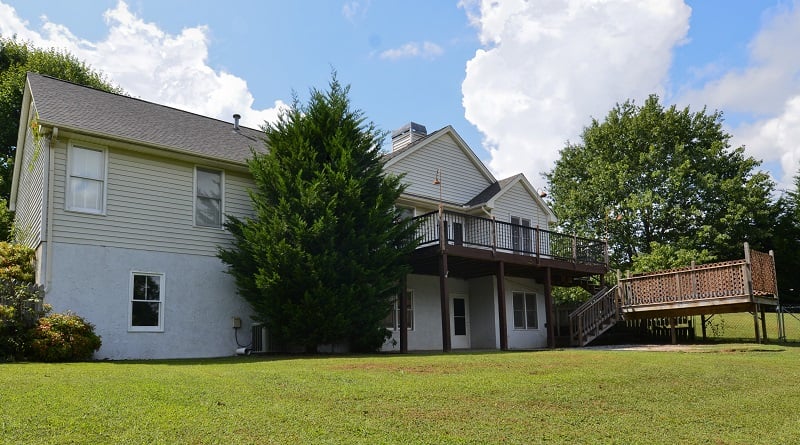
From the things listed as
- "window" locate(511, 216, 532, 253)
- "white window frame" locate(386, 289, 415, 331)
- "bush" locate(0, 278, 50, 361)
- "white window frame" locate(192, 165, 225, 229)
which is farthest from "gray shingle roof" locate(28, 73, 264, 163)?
"window" locate(511, 216, 532, 253)

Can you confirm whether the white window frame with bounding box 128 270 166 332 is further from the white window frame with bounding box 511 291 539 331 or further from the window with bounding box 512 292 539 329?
the window with bounding box 512 292 539 329

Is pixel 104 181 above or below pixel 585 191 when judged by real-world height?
below

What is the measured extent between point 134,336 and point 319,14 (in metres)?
8.29

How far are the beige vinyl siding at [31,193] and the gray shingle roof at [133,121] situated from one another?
858 millimetres

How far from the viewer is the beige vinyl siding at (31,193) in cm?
1380

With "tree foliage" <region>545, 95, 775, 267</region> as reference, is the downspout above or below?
below

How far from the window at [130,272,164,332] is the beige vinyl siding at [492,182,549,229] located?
38.6 feet

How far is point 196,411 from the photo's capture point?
241 inches

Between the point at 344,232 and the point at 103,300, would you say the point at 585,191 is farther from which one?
the point at 103,300

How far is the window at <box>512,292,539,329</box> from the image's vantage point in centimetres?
2247

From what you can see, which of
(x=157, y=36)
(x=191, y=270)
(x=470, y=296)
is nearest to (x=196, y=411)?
(x=191, y=270)

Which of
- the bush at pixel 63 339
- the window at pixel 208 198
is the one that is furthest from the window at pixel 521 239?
the bush at pixel 63 339

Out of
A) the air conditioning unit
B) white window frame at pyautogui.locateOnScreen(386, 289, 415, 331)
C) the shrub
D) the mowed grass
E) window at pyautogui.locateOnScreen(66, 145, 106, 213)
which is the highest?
window at pyautogui.locateOnScreen(66, 145, 106, 213)

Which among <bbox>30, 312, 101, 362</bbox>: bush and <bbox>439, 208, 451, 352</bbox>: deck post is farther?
<bbox>439, 208, 451, 352</bbox>: deck post
